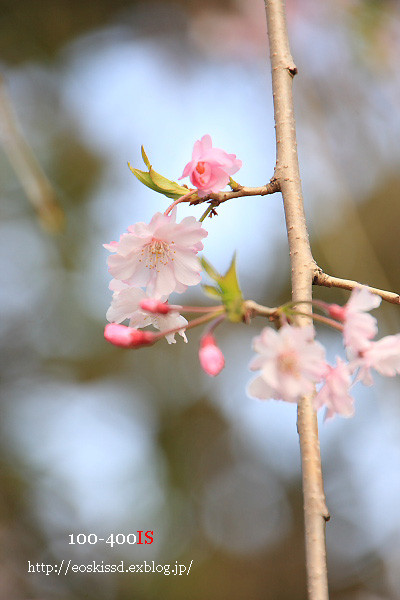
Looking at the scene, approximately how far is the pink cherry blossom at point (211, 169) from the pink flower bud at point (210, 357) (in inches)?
9.7

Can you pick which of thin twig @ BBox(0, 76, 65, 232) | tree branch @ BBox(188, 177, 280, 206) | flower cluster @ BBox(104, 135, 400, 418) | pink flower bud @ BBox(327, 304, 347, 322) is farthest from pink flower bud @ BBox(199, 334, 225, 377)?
thin twig @ BBox(0, 76, 65, 232)

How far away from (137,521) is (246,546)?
29.1 inches

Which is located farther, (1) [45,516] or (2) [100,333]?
(2) [100,333]

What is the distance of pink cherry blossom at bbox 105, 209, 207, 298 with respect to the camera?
2.35 feet

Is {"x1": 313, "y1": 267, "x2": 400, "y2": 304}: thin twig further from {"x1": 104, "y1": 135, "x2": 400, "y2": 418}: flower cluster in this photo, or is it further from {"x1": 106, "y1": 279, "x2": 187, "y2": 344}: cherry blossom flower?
{"x1": 106, "y1": 279, "x2": 187, "y2": 344}: cherry blossom flower

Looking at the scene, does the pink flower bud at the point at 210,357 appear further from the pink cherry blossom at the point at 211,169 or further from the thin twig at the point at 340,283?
the pink cherry blossom at the point at 211,169

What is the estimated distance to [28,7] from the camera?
3156mm

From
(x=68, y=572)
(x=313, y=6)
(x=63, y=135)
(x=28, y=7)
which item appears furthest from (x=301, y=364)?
(x=63, y=135)

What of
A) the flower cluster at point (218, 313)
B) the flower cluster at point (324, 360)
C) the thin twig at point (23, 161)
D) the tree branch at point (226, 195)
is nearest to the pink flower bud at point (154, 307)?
the flower cluster at point (218, 313)

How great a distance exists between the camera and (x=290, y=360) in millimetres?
495

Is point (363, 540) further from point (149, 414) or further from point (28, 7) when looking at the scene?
point (28, 7)

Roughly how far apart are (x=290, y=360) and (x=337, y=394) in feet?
0.28

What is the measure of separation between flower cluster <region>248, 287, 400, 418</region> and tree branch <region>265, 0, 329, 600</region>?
0.08 feet

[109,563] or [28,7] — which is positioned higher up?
[28,7]
